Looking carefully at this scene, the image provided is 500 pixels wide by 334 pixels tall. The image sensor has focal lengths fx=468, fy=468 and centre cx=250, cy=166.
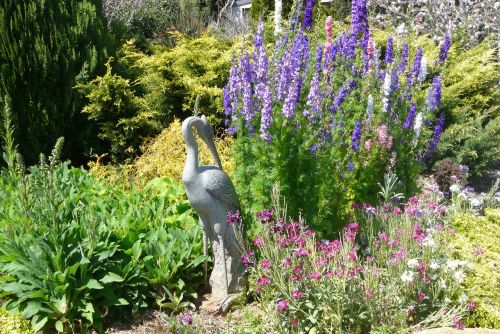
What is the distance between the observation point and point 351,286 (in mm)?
2574

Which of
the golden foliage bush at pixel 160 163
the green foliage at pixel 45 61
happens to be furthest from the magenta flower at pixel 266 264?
the green foliage at pixel 45 61

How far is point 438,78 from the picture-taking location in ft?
13.3

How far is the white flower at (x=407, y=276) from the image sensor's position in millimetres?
2454

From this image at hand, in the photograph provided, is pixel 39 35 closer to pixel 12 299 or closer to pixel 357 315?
pixel 12 299

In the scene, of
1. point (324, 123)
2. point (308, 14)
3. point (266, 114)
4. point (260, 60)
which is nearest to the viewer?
point (266, 114)

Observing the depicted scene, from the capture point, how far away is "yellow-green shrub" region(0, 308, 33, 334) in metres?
2.76

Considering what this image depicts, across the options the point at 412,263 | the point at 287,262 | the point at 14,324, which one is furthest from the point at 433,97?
the point at 14,324

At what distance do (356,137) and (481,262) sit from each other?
3.98ft

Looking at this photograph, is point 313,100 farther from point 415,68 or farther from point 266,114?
point 415,68

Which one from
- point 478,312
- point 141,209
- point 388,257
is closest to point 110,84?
point 141,209

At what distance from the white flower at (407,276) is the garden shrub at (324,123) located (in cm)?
81

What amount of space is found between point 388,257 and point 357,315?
1.57 feet

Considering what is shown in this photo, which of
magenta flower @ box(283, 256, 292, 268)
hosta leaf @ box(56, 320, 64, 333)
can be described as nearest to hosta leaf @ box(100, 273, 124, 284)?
hosta leaf @ box(56, 320, 64, 333)

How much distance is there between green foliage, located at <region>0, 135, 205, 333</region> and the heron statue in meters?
0.18
